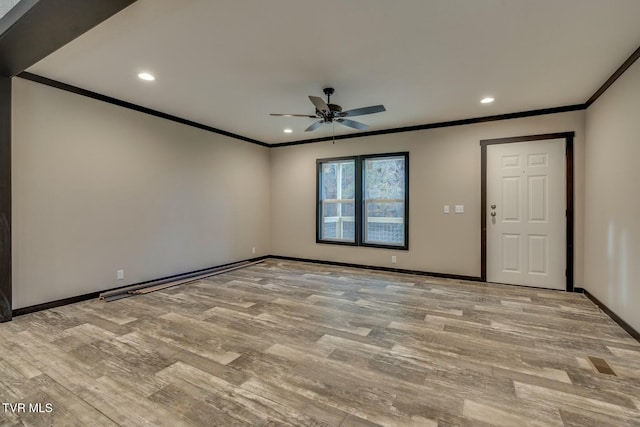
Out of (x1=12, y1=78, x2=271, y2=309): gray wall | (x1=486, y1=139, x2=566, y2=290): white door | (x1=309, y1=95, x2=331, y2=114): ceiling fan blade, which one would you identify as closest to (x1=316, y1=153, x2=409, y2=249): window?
(x1=486, y1=139, x2=566, y2=290): white door

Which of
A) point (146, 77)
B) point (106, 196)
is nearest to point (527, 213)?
point (146, 77)

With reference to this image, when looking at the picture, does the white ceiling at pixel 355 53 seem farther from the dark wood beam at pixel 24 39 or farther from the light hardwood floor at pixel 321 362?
the light hardwood floor at pixel 321 362

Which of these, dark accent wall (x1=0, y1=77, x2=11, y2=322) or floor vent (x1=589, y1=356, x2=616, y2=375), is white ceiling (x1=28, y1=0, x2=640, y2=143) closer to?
dark accent wall (x1=0, y1=77, x2=11, y2=322)

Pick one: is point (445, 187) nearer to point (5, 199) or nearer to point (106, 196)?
point (106, 196)

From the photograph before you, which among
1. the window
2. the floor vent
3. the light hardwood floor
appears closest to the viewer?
the light hardwood floor

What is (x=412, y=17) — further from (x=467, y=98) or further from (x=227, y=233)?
(x=227, y=233)

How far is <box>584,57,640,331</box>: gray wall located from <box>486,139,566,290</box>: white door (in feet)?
1.06

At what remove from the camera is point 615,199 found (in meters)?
3.23

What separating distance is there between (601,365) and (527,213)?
8.77 ft

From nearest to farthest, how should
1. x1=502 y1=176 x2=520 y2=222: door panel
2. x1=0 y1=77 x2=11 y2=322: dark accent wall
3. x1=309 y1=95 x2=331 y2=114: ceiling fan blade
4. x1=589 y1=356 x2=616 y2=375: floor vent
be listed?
x1=589 y1=356 x2=616 y2=375: floor vent
x1=0 y1=77 x2=11 y2=322: dark accent wall
x1=309 y1=95 x2=331 y2=114: ceiling fan blade
x1=502 y1=176 x2=520 y2=222: door panel

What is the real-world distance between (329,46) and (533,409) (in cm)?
304

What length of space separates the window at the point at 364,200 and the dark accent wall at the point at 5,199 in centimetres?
449

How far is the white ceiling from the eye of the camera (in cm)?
223

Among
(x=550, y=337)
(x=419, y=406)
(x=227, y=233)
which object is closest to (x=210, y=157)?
(x=227, y=233)
